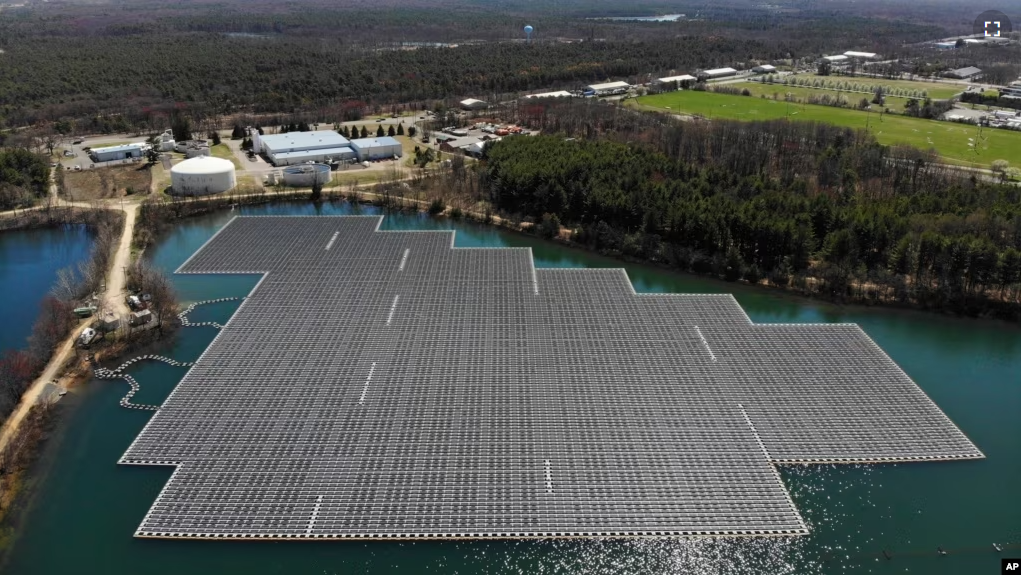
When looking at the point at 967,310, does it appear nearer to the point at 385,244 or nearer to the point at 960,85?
the point at 385,244

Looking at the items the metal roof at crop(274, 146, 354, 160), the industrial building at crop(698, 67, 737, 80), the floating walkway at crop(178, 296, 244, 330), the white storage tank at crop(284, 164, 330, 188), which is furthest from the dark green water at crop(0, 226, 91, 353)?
the industrial building at crop(698, 67, 737, 80)

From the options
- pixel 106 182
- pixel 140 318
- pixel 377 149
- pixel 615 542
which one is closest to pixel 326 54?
pixel 377 149

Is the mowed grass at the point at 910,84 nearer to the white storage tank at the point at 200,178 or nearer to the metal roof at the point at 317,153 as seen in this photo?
the metal roof at the point at 317,153

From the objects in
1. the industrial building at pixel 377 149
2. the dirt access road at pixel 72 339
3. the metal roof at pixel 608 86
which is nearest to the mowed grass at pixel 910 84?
the metal roof at pixel 608 86

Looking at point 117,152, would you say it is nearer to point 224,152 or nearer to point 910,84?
point 224,152

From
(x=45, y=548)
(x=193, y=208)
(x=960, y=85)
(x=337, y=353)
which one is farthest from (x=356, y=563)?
(x=960, y=85)
